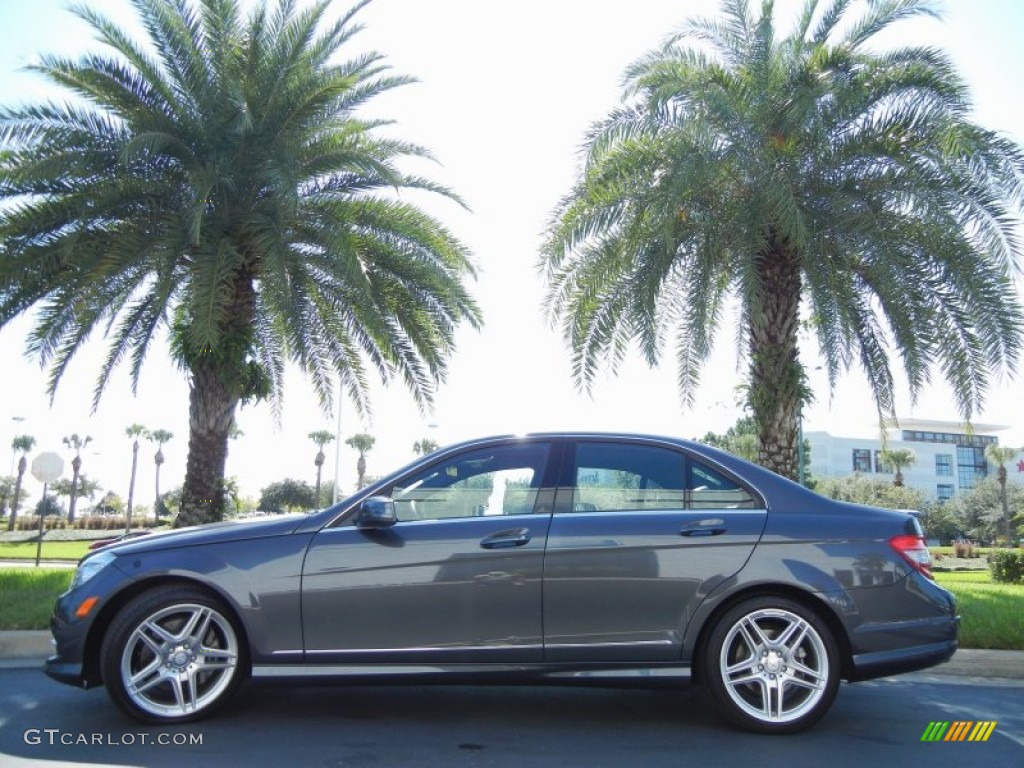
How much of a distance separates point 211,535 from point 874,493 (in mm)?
59627

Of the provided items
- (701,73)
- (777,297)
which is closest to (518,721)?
(777,297)

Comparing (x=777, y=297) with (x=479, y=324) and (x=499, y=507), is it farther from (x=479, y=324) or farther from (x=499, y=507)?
(x=499, y=507)

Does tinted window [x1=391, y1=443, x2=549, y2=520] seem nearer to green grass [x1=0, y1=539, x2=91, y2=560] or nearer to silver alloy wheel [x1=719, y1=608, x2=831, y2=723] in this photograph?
silver alloy wheel [x1=719, y1=608, x2=831, y2=723]

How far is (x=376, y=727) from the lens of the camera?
4.79m

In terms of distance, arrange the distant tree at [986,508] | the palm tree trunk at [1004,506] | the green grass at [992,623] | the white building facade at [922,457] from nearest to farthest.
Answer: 1. the green grass at [992,623]
2. the palm tree trunk at [1004,506]
3. the distant tree at [986,508]
4. the white building facade at [922,457]

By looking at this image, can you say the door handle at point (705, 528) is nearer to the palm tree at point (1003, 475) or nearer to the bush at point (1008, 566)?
the bush at point (1008, 566)

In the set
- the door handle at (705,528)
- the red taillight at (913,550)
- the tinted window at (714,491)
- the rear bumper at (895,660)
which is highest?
the tinted window at (714,491)

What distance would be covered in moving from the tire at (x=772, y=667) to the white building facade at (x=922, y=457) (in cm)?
9935

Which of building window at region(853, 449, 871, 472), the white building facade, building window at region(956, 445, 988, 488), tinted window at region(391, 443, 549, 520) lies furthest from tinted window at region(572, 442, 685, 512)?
building window at region(956, 445, 988, 488)

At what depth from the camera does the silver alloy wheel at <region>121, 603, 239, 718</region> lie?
470 centimetres

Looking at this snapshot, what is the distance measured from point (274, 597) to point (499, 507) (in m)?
1.28

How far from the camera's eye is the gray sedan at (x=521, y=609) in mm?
4695

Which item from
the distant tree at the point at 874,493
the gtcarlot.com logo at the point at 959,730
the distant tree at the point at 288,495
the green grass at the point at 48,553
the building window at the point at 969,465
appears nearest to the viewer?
the gtcarlot.com logo at the point at 959,730

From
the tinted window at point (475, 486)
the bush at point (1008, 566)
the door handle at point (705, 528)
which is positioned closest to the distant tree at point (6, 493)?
the bush at point (1008, 566)
